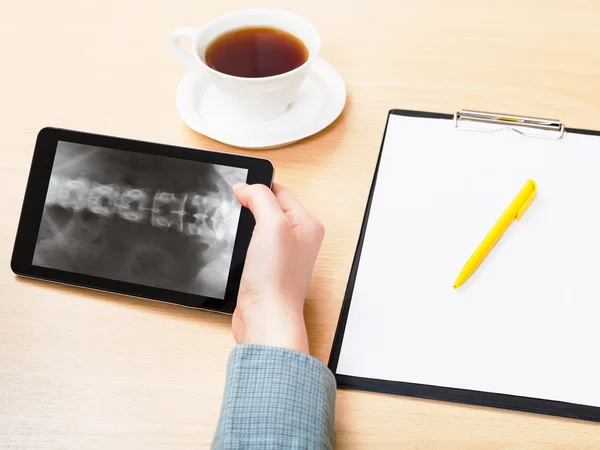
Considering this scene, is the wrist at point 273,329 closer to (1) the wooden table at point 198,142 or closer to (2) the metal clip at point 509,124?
(1) the wooden table at point 198,142

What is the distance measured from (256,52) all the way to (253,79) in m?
0.08

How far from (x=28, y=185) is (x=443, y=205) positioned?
0.44m

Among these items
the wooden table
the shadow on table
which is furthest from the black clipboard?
the shadow on table

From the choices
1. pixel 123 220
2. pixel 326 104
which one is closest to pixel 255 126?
pixel 326 104

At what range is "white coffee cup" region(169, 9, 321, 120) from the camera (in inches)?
26.2

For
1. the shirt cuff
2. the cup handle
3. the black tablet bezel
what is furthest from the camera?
the cup handle

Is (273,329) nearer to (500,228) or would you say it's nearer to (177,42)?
(500,228)

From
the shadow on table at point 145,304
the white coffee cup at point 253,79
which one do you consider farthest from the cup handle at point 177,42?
the shadow on table at point 145,304

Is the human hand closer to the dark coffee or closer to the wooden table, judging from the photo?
the wooden table

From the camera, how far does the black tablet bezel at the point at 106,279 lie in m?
0.60

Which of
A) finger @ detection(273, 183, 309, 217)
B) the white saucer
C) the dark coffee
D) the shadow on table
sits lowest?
the shadow on table

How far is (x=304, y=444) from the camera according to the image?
1.61ft

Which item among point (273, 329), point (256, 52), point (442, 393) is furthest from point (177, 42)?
point (442, 393)

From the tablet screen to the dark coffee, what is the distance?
0.14 metres
